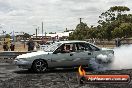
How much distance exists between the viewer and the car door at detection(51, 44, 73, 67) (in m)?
14.6

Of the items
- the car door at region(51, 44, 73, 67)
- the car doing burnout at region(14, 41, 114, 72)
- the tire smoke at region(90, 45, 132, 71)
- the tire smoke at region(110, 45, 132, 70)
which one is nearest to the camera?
the car doing burnout at region(14, 41, 114, 72)

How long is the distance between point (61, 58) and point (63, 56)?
0.13 meters

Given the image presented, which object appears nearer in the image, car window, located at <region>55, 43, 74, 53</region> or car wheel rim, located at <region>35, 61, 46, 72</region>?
car wheel rim, located at <region>35, 61, 46, 72</region>

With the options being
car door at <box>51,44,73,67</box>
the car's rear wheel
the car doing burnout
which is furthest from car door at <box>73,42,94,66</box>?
the car's rear wheel

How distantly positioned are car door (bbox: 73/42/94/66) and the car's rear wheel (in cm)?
135

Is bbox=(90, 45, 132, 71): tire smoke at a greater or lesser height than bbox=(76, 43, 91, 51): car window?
lesser

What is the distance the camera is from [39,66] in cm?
1445

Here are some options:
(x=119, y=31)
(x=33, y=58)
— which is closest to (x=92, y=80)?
(x=33, y=58)

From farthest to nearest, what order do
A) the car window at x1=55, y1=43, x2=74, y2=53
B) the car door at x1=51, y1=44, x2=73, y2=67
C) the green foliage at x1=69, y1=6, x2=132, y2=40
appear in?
the green foliage at x1=69, y1=6, x2=132, y2=40
the car window at x1=55, y1=43, x2=74, y2=53
the car door at x1=51, y1=44, x2=73, y2=67

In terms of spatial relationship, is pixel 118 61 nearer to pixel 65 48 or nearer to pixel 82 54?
pixel 82 54

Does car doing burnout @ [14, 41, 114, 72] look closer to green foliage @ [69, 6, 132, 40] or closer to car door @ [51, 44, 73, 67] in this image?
car door @ [51, 44, 73, 67]


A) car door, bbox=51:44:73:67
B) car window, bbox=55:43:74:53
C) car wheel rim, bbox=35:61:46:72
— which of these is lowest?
car wheel rim, bbox=35:61:46:72

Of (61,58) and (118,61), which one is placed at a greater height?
(61,58)

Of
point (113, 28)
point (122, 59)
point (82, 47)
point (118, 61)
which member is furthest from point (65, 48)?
point (113, 28)
